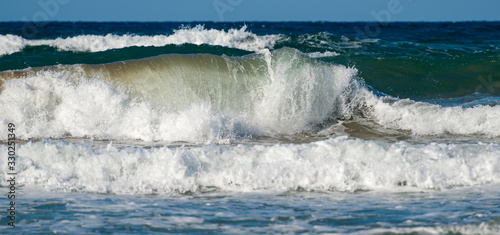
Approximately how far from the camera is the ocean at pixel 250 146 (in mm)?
4438

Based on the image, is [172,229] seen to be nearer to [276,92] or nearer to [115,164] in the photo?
[115,164]

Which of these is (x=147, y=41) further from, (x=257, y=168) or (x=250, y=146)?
(x=257, y=168)

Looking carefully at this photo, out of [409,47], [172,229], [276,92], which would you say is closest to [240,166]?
[172,229]

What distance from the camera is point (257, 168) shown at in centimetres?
564

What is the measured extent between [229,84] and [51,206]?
16.3ft

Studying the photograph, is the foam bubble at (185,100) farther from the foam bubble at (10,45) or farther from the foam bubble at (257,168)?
the foam bubble at (10,45)

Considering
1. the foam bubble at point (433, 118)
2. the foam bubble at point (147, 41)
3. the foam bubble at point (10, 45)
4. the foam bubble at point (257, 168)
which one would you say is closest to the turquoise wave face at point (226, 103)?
the foam bubble at point (433, 118)

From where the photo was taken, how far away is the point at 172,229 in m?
4.14

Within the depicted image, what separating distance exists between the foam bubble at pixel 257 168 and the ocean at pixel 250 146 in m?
0.02

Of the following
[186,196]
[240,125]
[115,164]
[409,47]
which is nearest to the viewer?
[186,196]

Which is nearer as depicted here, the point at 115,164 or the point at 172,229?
the point at 172,229

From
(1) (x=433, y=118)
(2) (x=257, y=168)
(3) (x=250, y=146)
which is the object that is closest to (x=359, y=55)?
(1) (x=433, y=118)

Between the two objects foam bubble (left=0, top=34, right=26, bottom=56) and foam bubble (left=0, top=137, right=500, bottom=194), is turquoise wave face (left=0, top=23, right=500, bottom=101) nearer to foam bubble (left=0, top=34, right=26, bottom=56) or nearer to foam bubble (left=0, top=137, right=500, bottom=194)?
foam bubble (left=0, top=34, right=26, bottom=56)

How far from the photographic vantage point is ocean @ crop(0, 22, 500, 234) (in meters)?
4.44
